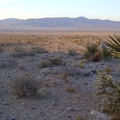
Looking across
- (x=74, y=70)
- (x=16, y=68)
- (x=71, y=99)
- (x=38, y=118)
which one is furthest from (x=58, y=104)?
(x=16, y=68)

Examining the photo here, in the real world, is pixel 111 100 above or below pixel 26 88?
above

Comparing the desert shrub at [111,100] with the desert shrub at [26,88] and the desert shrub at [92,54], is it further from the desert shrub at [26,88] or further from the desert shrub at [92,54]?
the desert shrub at [92,54]

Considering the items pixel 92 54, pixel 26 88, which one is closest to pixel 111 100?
pixel 26 88

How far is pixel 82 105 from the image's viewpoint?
9945 millimetres

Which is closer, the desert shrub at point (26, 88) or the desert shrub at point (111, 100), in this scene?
the desert shrub at point (111, 100)

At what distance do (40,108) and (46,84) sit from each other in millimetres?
3067

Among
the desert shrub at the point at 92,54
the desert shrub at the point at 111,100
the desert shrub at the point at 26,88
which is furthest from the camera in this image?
the desert shrub at the point at 92,54

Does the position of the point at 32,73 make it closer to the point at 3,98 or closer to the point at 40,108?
the point at 3,98

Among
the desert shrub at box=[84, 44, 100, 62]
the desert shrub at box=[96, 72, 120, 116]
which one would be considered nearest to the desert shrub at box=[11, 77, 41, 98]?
the desert shrub at box=[96, 72, 120, 116]

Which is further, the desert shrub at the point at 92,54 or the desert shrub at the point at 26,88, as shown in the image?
the desert shrub at the point at 92,54

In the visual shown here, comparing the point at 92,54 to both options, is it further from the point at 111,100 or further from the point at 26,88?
the point at 111,100

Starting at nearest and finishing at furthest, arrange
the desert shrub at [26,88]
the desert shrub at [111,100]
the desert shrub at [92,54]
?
the desert shrub at [111,100] → the desert shrub at [26,88] → the desert shrub at [92,54]

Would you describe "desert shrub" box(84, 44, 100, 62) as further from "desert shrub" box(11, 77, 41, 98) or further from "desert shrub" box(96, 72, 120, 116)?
"desert shrub" box(96, 72, 120, 116)

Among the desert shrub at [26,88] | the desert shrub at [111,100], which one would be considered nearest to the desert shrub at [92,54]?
the desert shrub at [26,88]
